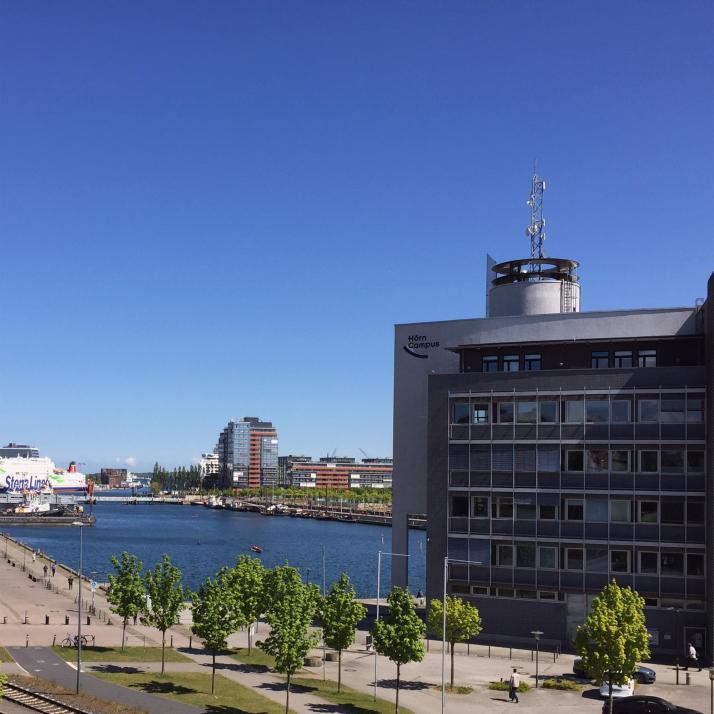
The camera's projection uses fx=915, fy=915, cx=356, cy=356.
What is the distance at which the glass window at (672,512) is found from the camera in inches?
3027

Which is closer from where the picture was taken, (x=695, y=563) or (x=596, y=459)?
(x=695, y=563)

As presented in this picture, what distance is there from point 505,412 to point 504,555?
42.2ft

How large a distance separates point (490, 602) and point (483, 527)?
6667 millimetres

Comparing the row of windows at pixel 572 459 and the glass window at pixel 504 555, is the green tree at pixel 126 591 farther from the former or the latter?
the glass window at pixel 504 555

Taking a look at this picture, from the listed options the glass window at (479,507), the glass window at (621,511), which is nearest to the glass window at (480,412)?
the glass window at (479,507)

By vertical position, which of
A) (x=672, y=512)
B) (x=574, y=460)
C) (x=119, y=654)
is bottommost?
(x=119, y=654)

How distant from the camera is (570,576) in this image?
79.8m

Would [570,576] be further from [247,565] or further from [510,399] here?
[247,565]

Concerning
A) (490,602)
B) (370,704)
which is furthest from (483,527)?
(370,704)

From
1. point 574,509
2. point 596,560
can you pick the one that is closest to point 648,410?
point 574,509

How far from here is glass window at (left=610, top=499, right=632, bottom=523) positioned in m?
78.5

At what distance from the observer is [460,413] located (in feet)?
282

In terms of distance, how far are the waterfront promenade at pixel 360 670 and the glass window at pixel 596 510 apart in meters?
12.0

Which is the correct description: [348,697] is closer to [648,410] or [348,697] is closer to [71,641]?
[71,641]
